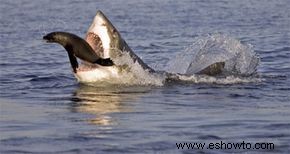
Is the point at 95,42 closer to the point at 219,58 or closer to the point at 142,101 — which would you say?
the point at 142,101

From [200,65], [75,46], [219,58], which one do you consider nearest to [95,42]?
[75,46]

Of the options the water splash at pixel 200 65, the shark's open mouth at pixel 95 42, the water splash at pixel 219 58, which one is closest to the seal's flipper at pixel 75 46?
the shark's open mouth at pixel 95 42

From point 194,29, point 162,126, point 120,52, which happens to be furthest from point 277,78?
point 194,29

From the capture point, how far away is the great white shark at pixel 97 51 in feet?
41.7

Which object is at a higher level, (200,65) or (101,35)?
(101,35)

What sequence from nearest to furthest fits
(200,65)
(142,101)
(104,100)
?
(142,101)
(104,100)
(200,65)

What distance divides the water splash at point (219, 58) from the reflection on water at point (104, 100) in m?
2.19

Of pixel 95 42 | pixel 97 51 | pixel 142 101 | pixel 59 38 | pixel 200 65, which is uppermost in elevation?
pixel 59 38

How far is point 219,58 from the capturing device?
16.4 metres

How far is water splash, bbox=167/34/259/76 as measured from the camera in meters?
15.4

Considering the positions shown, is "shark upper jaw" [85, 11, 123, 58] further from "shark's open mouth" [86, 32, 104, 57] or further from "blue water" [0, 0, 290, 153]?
"blue water" [0, 0, 290, 153]

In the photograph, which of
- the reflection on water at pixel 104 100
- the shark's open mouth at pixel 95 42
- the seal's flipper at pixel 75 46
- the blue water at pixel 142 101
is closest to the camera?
the blue water at pixel 142 101

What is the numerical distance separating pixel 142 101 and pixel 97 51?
150cm

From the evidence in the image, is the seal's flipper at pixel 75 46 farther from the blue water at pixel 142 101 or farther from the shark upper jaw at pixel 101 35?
the blue water at pixel 142 101
